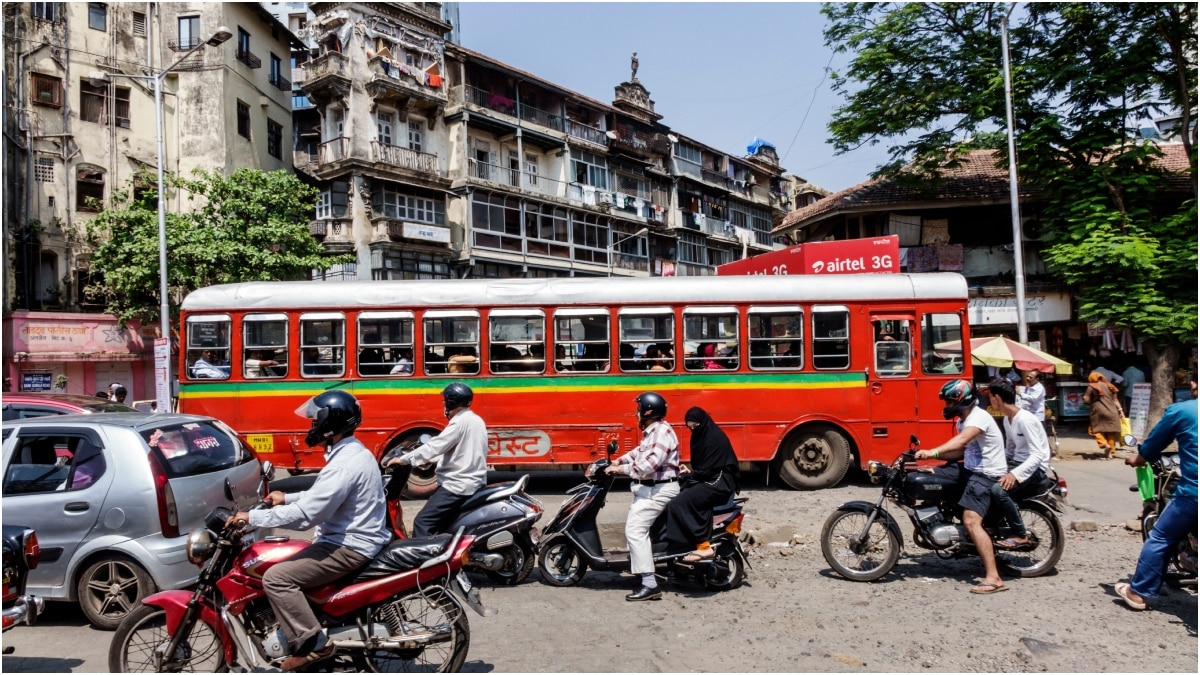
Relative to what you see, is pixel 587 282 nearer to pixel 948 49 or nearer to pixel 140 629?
pixel 140 629

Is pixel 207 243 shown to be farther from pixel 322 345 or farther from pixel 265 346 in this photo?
pixel 322 345

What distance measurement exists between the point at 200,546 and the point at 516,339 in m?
6.70

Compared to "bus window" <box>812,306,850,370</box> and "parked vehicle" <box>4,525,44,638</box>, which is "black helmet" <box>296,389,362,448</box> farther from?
"bus window" <box>812,306,850,370</box>

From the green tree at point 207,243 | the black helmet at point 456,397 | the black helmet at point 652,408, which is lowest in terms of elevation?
the black helmet at point 652,408

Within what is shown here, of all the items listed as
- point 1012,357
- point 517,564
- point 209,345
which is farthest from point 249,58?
point 517,564

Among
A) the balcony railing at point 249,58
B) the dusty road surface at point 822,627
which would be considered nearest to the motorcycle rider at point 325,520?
the dusty road surface at point 822,627

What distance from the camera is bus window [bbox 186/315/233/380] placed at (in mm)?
10359

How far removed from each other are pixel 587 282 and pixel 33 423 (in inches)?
254

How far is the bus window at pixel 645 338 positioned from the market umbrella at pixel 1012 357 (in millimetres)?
7375

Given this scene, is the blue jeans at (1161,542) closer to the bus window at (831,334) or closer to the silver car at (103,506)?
the bus window at (831,334)

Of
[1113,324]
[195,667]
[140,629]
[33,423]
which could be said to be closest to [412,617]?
[195,667]

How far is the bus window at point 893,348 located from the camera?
411 inches

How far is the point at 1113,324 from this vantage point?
16.3 m

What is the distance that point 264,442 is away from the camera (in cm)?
1032
